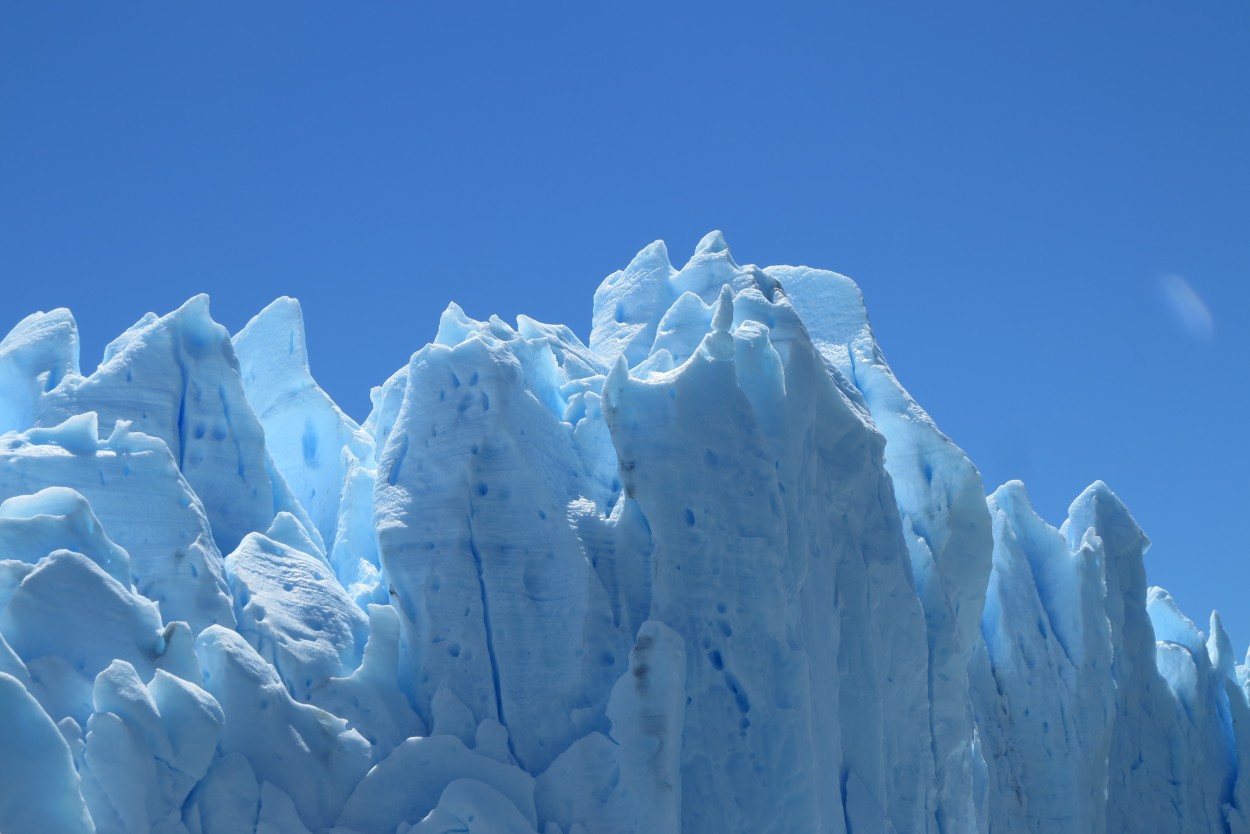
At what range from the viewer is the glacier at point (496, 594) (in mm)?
13531

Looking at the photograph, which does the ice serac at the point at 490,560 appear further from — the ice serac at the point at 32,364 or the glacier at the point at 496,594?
the ice serac at the point at 32,364

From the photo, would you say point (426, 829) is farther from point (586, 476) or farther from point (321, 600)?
point (586, 476)

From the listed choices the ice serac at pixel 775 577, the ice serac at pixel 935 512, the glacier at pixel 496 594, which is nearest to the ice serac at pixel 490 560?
the glacier at pixel 496 594

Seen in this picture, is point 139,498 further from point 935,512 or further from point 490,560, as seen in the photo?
point 935,512

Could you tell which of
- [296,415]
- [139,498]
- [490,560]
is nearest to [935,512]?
[490,560]

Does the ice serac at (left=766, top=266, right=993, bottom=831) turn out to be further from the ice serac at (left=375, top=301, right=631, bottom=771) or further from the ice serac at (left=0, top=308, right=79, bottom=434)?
the ice serac at (left=0, top=308, right=79, bottom=434)

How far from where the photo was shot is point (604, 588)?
16312 mm

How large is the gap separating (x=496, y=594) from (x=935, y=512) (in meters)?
8.08

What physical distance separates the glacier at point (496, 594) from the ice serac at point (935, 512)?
56mm

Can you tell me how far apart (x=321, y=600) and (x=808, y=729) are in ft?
17.7

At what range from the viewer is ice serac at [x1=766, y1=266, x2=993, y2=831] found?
20.2 metres

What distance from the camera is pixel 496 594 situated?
52.2ft

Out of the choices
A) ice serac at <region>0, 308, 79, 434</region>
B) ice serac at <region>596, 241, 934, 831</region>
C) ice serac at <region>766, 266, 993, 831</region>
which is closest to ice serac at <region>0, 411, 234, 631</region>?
ice serac at <region>0, 308, 79, 434</region>

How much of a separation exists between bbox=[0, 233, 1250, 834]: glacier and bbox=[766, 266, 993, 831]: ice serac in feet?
0.18
